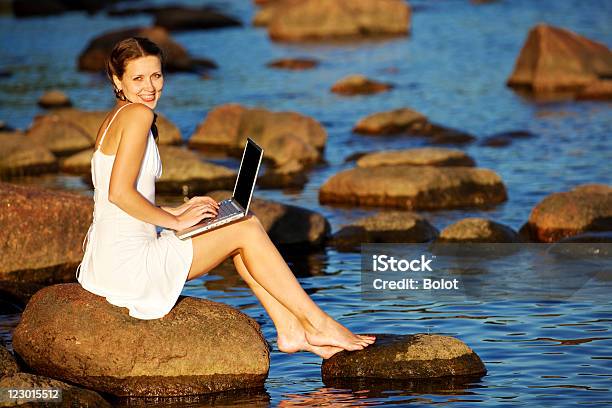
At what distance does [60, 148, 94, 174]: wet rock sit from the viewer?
1884 cm

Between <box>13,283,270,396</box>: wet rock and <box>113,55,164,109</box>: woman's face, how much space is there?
50.0 inches

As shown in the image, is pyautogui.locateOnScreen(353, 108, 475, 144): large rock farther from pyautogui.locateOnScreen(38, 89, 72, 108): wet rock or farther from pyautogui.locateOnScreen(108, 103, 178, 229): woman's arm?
pyautogui.locateOnScreen(108, 103, 178, 229): woman's arm

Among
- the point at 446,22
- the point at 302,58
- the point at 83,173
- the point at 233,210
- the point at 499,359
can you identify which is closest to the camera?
the point at 233,210

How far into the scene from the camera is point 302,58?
109 feet

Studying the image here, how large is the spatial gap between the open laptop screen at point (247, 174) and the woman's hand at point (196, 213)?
0.60ft

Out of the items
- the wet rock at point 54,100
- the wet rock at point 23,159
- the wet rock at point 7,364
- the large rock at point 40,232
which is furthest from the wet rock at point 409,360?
the wet rock at point 54,100

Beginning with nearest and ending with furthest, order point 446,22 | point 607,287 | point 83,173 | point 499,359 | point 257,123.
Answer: point 499,359
point 607,287
point 83,173
point 257,123
point 446,22

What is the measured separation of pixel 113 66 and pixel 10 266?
3949mm

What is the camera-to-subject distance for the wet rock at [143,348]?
8.28 m

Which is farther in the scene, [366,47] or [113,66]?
[366,47]

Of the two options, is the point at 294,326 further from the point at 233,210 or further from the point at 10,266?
the point at 10,266

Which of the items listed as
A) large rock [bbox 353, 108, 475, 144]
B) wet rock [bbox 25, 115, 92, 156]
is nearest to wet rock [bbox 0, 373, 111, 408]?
wet rock [bbox 25, 115, 92, 156]

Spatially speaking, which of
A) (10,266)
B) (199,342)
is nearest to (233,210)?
(199,342)

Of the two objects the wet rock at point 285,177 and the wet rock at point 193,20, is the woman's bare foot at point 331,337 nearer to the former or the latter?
the wet rock at point 285,177
